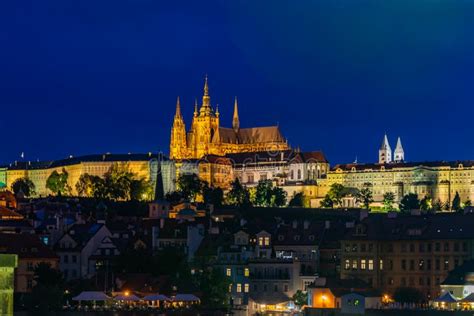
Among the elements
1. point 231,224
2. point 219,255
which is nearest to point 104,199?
point 231,224

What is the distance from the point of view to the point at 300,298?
62.7 meters

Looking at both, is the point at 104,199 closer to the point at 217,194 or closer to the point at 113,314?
the point at 217,194

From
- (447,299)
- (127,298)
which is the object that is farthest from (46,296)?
(447,299)

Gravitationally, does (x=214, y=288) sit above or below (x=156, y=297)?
above

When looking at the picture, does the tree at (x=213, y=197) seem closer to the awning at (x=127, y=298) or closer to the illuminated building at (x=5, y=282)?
the awning at (x=127, y=298)

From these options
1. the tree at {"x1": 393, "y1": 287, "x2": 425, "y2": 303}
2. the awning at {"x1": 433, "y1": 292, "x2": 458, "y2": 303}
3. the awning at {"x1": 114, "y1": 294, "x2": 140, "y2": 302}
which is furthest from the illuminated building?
the awning at {"x1": 114, "y1": 294, "x2": 140, "y2": 302}

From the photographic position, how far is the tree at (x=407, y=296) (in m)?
60.0

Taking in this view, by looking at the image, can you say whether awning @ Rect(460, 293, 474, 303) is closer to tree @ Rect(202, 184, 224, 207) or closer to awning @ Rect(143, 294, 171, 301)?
awning @ Rect(143, 294, 171, 301)

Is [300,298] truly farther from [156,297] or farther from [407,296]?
[156,297]

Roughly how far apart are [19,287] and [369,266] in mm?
22494

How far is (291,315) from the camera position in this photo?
59.5 meters

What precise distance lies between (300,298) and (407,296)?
636 centimetres

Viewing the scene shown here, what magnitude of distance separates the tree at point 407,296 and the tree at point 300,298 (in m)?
5.14

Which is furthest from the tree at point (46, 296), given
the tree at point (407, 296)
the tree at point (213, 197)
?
the tree at point (213, 197)
